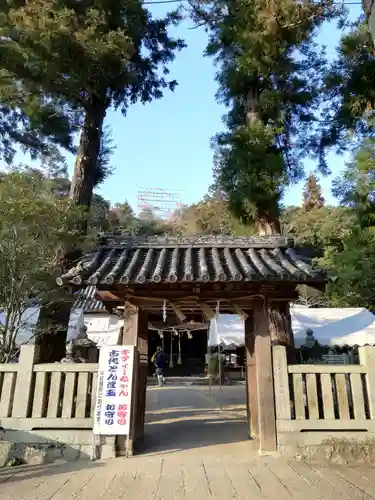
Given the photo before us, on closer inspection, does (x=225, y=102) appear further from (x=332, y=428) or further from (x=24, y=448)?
(x=24, y=448)

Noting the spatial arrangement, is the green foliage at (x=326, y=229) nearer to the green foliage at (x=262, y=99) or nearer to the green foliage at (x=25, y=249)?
the green foliage at (x=262, y=99)

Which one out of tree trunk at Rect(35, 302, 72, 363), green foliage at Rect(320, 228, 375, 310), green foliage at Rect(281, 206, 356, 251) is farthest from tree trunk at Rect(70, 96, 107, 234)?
green foliage at Rect(281, 206, 356, 251)

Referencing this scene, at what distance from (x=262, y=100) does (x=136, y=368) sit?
8969 millimetres

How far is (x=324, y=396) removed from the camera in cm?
618

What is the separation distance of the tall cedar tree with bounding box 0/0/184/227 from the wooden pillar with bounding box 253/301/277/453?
6.38 m

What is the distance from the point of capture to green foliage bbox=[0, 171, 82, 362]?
26.4 ft

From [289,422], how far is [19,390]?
14.8 ft

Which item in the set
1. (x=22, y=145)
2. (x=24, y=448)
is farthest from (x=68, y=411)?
(x=22, y=145)

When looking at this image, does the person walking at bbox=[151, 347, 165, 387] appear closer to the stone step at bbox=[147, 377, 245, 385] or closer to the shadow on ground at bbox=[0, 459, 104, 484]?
the stone step at bbox=[147, 377, 245, 385]

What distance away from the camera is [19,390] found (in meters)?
6.27

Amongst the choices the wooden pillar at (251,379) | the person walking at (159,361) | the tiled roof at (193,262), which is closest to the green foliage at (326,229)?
the person walking at (159,361)

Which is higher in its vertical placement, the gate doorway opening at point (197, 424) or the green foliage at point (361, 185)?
the green foliage at point (361, 185)

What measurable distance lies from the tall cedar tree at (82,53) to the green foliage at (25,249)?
2120 millimetres

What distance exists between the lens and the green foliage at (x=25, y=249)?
804 cm
